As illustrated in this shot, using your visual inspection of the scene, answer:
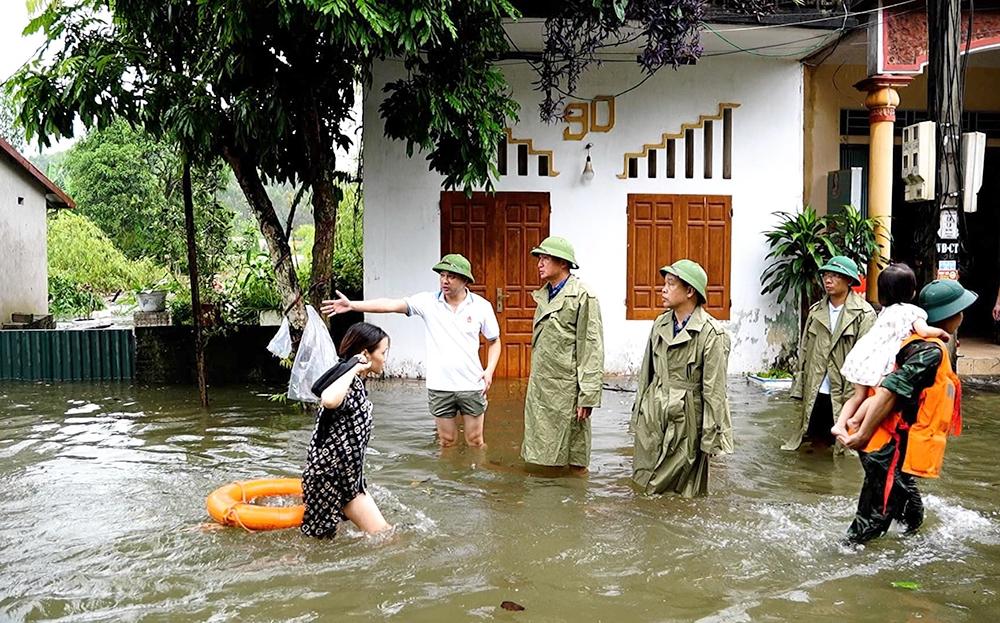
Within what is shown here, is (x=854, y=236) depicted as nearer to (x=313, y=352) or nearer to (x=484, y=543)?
(x=313, y=352)

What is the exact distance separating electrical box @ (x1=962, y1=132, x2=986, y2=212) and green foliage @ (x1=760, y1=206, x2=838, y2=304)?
73.9 inches

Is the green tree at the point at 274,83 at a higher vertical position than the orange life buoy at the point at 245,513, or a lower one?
higher

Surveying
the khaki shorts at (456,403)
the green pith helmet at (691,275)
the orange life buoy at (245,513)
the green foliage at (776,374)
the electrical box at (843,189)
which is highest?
the electrical box at (843,189)

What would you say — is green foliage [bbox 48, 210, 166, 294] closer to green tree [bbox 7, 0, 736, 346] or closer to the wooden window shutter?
green tree [bbox 7, 0, 736, 346]

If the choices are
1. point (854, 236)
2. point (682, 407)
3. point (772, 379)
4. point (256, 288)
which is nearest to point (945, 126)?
point (854, 236)

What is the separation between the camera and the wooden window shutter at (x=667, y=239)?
1150 cm

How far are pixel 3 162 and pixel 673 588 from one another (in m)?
17.0

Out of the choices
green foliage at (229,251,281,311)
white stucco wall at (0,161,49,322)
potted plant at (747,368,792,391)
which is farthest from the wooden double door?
white stucco wall at (0,161,49,322)

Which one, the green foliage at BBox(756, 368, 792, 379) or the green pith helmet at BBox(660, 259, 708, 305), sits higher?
the green pith helmet at BBox(660, 259, 708, 305)

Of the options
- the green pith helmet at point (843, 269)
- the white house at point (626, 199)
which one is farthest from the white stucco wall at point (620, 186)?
the green pith helmet at point (843, 269)

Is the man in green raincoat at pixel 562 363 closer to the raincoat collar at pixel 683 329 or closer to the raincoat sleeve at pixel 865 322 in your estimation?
the raincoat collar at pixel 683 329

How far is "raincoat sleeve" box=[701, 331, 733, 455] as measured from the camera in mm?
5801

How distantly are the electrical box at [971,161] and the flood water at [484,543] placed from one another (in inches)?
95.3

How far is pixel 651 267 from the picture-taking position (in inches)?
455
